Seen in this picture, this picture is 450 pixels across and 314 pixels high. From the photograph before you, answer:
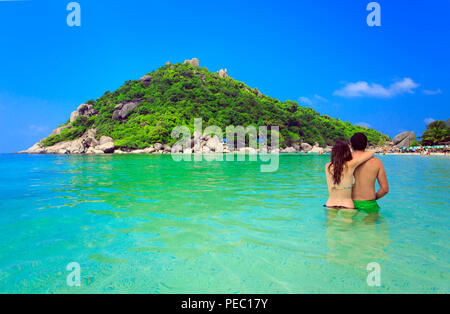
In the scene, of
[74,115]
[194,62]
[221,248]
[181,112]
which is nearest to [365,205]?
[221,248]

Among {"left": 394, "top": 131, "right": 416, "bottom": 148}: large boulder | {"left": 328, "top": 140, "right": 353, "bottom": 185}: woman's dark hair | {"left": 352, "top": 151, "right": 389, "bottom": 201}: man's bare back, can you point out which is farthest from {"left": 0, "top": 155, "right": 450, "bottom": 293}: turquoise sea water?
{"left": 394, "top": 131, "right": 416, "bottom": 148}: large boulder

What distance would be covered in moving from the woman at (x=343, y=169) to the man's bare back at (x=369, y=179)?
154 mm

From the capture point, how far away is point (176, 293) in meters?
3.27

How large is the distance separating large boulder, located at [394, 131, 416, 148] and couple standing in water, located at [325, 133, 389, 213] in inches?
4535

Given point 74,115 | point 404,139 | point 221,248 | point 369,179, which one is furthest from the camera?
point 74,115

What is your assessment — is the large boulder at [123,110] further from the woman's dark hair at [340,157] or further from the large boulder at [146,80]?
the woman's dark hair at [340,157]

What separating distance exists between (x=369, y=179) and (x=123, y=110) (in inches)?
4719

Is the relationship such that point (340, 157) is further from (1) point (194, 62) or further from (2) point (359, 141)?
(1) point (194, 62)

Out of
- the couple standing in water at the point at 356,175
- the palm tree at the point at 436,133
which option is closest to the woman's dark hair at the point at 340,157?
the couple standing in water at the point at 356,175

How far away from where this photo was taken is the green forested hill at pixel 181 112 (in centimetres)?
10038

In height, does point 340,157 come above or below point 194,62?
below

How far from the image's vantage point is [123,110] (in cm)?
11400
